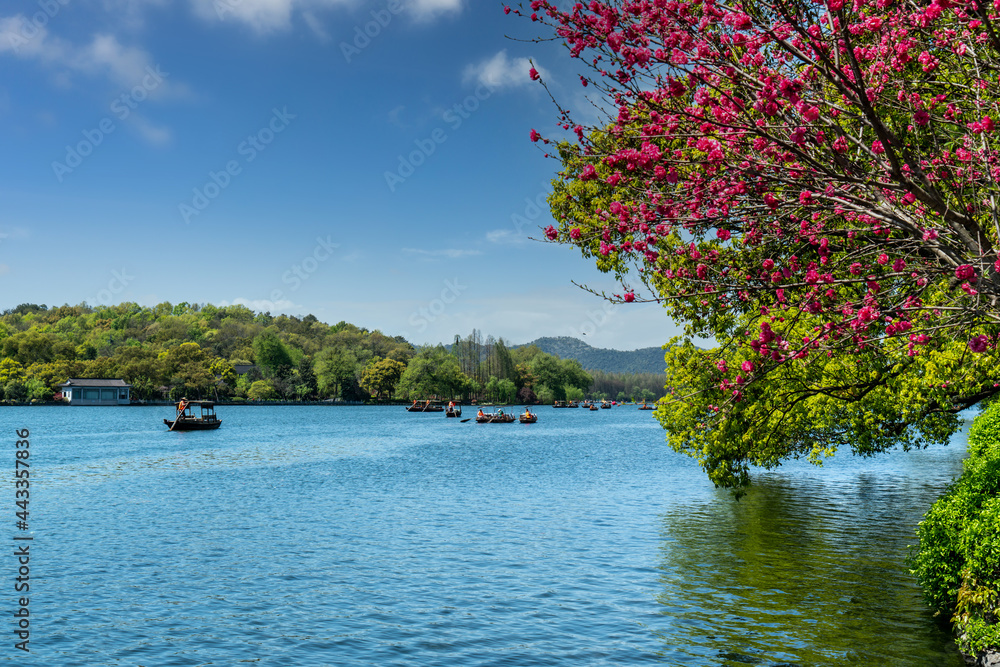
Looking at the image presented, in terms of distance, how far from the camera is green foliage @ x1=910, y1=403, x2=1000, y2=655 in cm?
1009

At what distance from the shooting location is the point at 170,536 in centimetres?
2259

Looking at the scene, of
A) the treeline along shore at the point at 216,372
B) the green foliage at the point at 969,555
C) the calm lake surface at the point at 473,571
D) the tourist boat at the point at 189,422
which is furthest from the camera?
the treeline along shore at the point at 216,372

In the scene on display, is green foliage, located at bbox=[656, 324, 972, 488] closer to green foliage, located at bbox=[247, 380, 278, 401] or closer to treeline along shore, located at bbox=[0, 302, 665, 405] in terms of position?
treeline along shore, located at bbox=[0, 302, 665, 405]

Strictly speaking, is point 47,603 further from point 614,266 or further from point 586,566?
point 614,266

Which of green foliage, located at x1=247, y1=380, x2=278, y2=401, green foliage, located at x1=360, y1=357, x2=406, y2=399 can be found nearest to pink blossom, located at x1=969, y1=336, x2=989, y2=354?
green foliage, located at x1=247, y1=380, x2=278, y2=401

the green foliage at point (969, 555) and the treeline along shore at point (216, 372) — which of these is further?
the treeline along shore at point (216, 372)

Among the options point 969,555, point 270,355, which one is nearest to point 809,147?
point 969,555

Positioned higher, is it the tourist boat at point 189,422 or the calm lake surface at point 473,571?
the tourist boat at point 189,422

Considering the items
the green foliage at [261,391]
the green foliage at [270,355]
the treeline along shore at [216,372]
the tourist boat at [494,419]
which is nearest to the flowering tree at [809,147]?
the tourist boat at [494,419]

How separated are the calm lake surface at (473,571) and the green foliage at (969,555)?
3.34 ft

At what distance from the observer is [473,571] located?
59.5 ft

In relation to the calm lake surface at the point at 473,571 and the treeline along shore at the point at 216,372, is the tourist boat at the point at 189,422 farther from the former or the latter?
the treeline along shore at the point at 216,372

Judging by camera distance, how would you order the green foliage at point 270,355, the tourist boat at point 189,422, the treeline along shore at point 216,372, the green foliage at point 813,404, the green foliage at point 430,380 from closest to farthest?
the green foliage at point 813,404 → the tourist boat at point 189,422 → the treeline along shore at point 216,372 → the green foliage at point 430,380 → the green foliage at point 270,355

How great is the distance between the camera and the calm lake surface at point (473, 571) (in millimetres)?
12711
